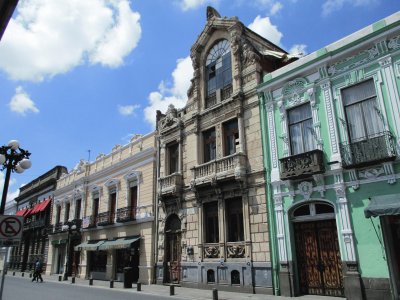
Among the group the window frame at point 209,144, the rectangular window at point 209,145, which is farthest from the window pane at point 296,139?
the rectangular window at point 209,145

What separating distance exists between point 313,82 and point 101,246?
688 inches

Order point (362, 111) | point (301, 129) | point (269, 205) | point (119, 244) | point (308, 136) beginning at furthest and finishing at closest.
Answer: point (119, 244) < point (269, 205) < point (301, 129) < point (308, 136) < point (362, 111)

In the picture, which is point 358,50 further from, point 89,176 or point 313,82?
point 89,176

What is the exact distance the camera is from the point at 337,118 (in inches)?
531

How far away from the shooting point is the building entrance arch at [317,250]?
1280cm

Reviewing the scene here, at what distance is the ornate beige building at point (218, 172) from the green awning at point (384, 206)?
4.83 meters

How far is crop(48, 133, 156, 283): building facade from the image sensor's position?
21.7 metres

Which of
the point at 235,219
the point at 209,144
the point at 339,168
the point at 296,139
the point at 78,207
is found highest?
Answer: the point at 209,144

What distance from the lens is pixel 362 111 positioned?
1298cm

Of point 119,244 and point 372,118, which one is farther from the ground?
point 372,118

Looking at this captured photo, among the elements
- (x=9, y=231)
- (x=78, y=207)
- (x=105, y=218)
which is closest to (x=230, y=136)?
(x=9, y=231)

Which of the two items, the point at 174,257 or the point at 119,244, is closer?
the point at 174,257

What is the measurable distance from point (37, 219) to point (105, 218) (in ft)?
59.5

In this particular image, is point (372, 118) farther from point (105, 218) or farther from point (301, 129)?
point (105, 218)
